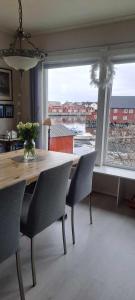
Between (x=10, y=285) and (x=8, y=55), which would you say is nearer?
(x=10, y=285)

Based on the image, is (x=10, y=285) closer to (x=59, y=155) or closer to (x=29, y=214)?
(x=29, y=214)

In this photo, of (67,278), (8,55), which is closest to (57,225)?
(67,278)

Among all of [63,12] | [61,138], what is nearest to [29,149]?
[61,138]

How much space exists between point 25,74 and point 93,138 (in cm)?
172

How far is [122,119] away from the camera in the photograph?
3.48 m

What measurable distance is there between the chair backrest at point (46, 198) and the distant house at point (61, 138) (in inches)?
83.9

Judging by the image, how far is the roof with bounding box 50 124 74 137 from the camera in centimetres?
404

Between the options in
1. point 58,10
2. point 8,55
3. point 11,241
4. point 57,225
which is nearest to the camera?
point 11,241

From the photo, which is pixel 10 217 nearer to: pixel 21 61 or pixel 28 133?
pixel 28 133

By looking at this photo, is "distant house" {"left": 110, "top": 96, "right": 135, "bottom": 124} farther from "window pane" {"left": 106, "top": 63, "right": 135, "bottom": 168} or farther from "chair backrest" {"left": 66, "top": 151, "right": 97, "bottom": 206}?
"chair backrest" {"left": 66, "top": 151, "right": 97, "bottom": 206}

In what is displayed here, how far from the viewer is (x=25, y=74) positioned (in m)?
4.09

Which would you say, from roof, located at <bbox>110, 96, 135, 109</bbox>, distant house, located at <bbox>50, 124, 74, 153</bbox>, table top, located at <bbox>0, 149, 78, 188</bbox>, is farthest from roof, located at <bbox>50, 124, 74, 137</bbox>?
table top, located at <bbox>0, 149, 78, 188</bbox>

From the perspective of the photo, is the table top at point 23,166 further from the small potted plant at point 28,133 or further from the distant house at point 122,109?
the distant house at point 122,109

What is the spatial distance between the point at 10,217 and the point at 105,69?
259cm
